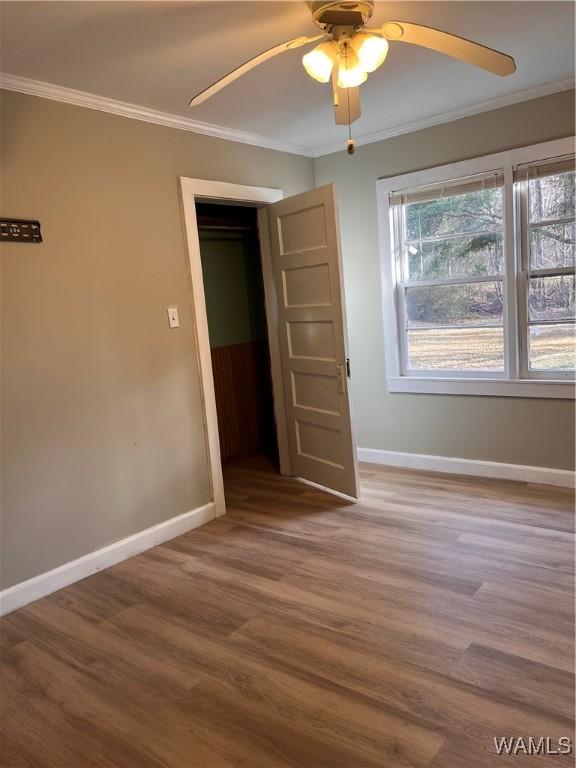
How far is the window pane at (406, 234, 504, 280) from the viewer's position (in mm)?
3627

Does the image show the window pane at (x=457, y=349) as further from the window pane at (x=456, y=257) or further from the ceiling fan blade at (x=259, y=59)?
the ceiling fan blade at (x=259, y=59)

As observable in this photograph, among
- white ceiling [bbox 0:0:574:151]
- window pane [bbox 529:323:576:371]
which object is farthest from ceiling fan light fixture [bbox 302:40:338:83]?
window pane [bbox 529:323:576:371]

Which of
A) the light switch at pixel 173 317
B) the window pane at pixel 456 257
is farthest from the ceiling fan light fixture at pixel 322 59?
the window pane at pixel 456 257

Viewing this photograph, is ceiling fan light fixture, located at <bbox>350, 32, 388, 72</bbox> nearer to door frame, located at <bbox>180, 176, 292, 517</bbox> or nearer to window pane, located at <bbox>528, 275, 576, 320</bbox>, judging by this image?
door frame, located at <bbox>180, 176, 292, 517</bbox>

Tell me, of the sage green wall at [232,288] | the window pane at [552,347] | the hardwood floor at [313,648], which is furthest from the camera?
the sage green wall at [232,288]

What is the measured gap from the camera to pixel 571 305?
3.39 meters

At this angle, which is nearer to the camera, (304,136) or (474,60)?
(474,60)

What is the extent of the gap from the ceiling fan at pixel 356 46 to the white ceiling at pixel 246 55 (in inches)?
10.1

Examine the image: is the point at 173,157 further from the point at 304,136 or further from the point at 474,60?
the point at 474,60

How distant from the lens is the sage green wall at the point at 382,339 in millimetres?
3449

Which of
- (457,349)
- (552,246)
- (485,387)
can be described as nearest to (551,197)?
(552,246)

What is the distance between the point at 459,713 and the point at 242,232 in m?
4.10

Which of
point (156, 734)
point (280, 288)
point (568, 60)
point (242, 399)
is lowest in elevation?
point (156, 734)

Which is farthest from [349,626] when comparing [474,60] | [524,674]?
[474,60]
